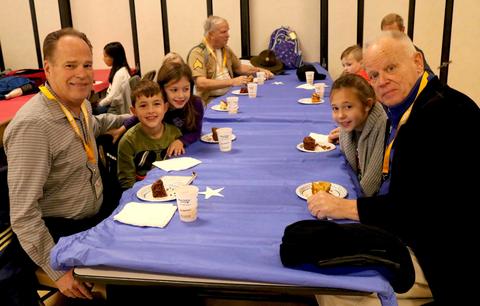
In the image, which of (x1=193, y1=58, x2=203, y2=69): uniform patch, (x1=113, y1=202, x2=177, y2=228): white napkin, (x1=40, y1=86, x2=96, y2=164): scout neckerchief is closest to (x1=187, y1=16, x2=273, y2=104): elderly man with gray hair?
(x1=193, y1=58, x2=203, y2=69): uniform patch

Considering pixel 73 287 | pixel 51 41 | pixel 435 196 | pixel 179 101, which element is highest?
pixel 51 41

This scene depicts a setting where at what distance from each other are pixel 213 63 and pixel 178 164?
2.86 metres

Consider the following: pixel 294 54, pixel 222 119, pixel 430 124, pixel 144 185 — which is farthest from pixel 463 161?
pixel 294 54

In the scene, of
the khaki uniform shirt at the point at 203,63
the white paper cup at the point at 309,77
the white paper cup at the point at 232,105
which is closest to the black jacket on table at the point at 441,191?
the white paper cup at the point at 232,105

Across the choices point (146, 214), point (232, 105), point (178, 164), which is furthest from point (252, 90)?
point (146, 214)

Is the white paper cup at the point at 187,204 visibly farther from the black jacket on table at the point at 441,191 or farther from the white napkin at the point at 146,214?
the black jacket on table at the point at 441,191

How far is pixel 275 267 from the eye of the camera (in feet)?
4.38

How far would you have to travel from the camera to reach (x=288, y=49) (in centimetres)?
595

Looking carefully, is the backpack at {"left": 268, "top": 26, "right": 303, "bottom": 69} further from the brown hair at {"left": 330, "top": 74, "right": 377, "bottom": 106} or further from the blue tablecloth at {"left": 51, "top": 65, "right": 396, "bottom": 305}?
the brown hair at {"left": 330, "top": 74, "right": 377, "bottom": 106}

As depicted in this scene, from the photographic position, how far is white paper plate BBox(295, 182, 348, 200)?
72.2 inches

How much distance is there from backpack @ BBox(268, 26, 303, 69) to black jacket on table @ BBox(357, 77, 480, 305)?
14.7ft

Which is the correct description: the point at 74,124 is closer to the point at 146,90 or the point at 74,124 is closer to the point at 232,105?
the point at 146,90

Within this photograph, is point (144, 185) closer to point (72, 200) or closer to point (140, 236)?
point (72, 200)

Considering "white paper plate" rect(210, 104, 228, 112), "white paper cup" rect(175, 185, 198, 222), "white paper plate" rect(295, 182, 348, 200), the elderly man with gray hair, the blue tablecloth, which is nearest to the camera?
the blue tablecloth
